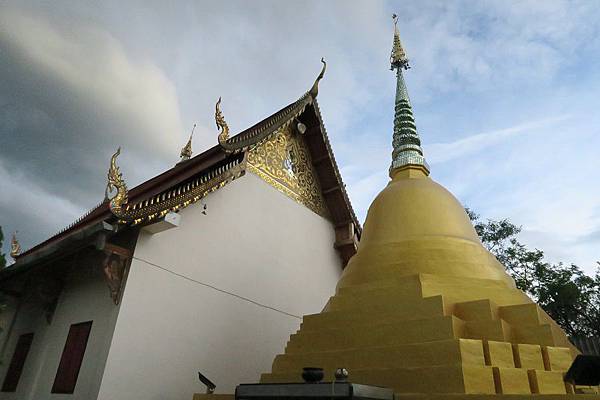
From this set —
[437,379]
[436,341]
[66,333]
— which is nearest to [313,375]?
[437,379]

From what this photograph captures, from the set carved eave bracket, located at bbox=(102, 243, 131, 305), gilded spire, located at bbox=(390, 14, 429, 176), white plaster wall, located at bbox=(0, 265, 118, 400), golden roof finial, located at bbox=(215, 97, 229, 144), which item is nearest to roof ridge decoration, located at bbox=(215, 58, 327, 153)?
golden roof finial, located at bbox=(215, 97, 229, 144)

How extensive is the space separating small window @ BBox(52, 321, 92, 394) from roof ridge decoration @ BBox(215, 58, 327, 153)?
274 cm

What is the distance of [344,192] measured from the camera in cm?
808

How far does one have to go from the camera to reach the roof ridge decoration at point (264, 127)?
5629 mm

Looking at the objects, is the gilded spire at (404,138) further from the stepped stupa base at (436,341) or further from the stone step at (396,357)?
the stone step at (396,357)

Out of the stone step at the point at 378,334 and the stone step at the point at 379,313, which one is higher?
the stone step at the point at 379,313

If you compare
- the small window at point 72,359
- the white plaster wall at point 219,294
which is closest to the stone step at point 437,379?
the white plaster wall at point 219,294

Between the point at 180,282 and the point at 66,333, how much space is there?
4.79 feet

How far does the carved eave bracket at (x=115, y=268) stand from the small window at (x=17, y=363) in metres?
2.23

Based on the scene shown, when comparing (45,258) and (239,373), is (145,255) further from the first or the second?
(239,373)

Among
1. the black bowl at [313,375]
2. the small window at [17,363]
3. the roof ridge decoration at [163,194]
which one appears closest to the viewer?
the black bowl at [313,375]

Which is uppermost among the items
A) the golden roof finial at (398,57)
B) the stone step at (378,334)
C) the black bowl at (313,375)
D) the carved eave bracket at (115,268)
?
the golden roof finial at (398,57)

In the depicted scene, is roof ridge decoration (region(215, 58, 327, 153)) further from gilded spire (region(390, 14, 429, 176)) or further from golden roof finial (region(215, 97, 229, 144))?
gilded spire (region(390, 14, 429, 176))

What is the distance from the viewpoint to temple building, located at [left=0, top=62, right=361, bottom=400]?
452 cm
